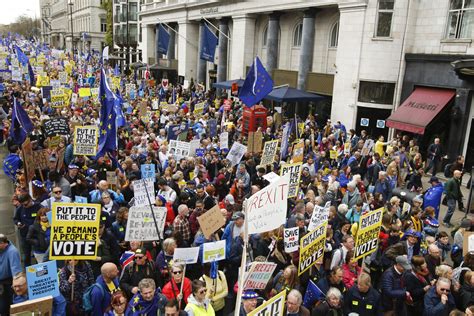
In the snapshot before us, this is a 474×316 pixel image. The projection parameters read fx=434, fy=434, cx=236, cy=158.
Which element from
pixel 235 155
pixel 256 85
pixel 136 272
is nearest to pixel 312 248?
pixel 136 272

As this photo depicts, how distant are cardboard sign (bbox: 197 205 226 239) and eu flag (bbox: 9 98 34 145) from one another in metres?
7.34

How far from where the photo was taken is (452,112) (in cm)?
1705

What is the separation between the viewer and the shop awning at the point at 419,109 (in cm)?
1758

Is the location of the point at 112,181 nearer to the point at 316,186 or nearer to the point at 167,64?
the point at 316,186

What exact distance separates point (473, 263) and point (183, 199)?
214 inches

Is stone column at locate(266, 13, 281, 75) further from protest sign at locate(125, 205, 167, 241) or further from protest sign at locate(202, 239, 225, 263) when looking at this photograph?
protest sign at locate(202, 239, 225, 263)

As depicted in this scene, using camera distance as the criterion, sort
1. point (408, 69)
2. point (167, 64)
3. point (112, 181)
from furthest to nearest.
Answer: point (167, 64) → point (408, 69) → point (112, 181)

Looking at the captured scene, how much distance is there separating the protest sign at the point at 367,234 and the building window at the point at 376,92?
1434 cm

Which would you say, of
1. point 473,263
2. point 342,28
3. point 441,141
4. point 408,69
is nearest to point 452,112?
point 441,141

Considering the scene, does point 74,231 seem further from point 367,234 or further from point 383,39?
point 383,39

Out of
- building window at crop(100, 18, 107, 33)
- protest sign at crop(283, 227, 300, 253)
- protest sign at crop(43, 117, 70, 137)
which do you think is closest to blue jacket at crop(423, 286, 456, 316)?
protest sign at crop(283, 227, 300, 253)

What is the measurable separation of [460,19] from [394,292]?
579 inches

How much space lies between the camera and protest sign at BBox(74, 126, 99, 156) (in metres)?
10.9

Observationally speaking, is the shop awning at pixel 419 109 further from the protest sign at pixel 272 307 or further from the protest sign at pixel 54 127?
the protest sign at pixel 272 307
